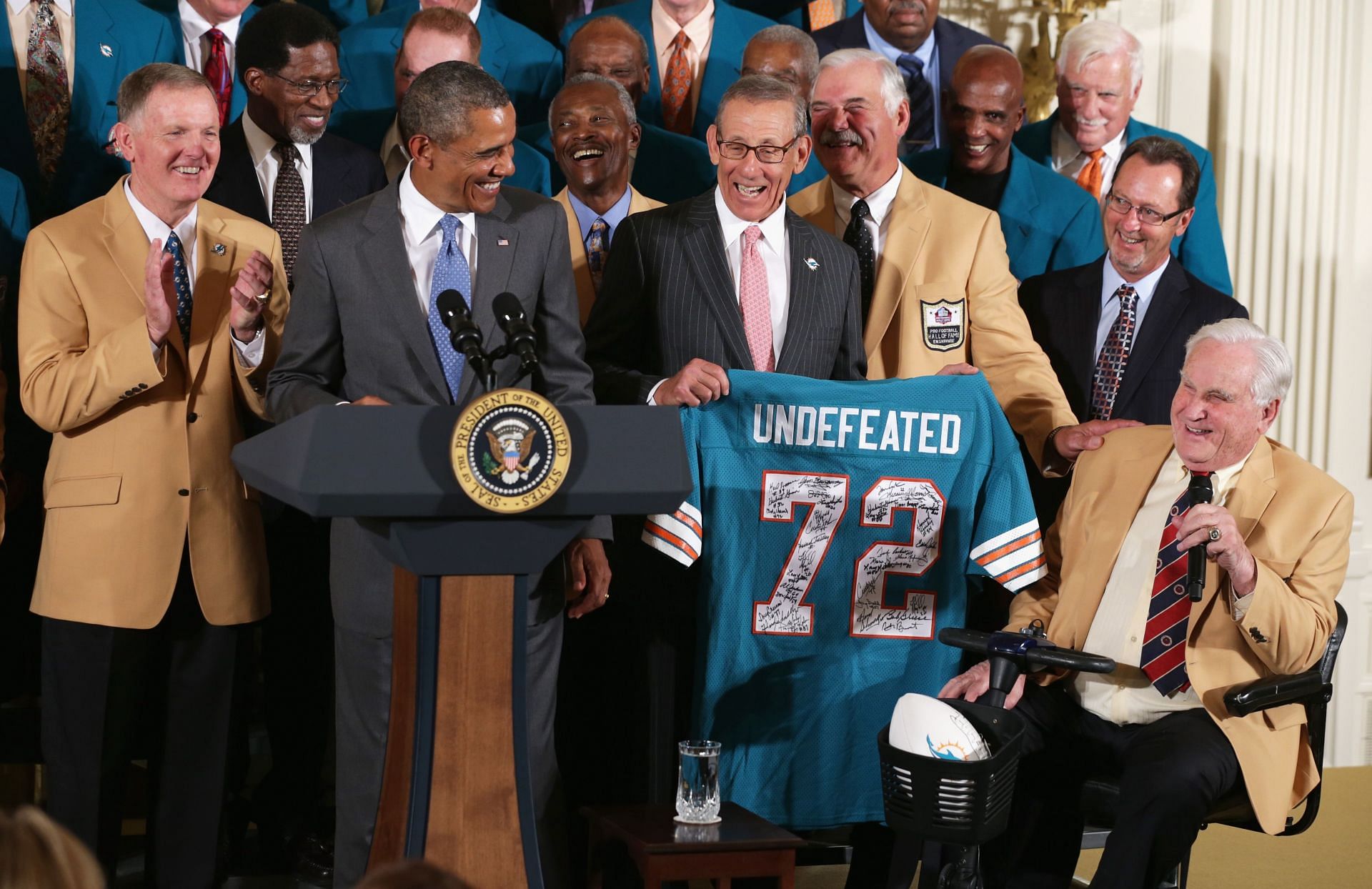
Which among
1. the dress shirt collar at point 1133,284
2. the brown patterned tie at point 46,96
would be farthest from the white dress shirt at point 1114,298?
the brown patterned tie at point 46,96

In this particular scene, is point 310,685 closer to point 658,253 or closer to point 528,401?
point 658,253

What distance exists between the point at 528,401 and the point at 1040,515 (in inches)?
98.9

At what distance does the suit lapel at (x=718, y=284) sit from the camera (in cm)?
391

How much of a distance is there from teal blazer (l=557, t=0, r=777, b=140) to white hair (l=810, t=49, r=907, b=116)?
67 centimetres

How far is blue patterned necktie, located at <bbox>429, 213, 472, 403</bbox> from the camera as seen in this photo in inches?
131

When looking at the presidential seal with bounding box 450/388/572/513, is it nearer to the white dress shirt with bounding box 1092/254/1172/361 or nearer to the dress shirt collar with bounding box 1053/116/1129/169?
the white dress shirt with bounding box 1092/254/1172/361

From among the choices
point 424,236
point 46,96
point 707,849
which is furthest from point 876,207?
point 46,96

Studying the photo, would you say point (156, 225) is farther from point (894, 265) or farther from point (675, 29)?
point (675, 29)

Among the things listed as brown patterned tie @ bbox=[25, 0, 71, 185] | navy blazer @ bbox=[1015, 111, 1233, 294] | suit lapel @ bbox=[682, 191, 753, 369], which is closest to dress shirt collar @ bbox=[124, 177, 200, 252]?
brown patterned tie @ bbox=[25, 0, 71, 185]

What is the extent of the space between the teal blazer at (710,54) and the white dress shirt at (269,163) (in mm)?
1221

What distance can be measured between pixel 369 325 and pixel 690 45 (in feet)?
7.99

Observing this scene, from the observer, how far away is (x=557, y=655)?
335 cm

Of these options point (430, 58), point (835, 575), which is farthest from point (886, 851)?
point (430, 58)

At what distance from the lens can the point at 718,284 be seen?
3.93m
